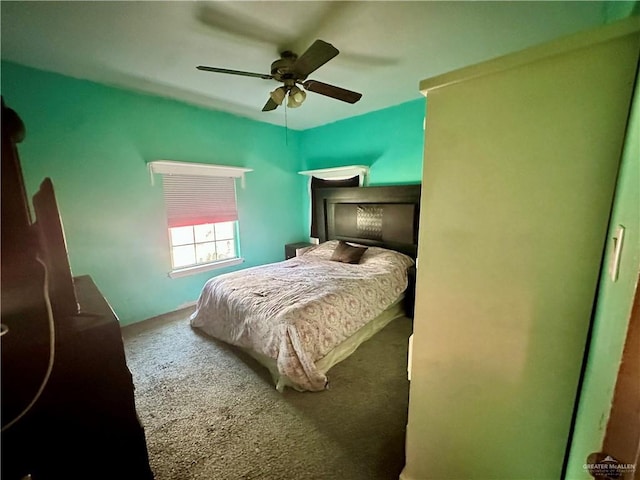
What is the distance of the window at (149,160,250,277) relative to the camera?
312 centimetres

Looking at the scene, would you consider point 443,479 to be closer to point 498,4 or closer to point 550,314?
point 550,314

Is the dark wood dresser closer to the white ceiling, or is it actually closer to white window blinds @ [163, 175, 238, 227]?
the white ceiling

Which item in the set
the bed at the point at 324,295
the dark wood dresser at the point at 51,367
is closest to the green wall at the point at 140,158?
the bed at the point at 324,295

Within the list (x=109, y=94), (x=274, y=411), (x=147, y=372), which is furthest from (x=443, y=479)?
(x=109, y=94)

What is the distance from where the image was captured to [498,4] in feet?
5.04

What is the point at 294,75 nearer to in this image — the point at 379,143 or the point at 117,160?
the point at 379,143

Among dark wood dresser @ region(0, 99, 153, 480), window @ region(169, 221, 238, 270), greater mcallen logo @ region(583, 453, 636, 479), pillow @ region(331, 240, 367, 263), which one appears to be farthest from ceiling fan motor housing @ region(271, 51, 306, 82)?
greater mcallen logo @ region(583, 453, 636, 479)

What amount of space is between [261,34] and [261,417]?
2.64 meters

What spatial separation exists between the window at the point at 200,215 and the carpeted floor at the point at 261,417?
1.28 meters

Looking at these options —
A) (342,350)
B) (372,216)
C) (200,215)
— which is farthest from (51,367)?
(372,216)

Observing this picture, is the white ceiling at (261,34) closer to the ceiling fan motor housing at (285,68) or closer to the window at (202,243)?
the ceiling fan motor housing at (285,68)

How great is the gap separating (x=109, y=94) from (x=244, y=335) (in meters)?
2.78

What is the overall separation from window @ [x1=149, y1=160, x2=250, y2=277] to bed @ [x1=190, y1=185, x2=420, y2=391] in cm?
95

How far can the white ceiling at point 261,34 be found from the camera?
1.57m
